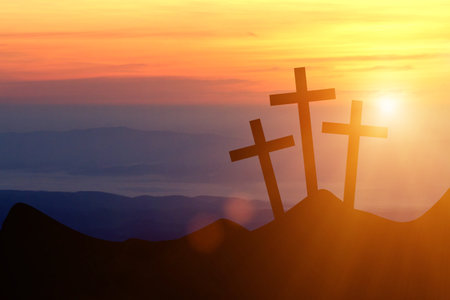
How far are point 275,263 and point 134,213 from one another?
97901 mm

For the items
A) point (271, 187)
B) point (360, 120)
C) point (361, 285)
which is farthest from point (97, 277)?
point (360, 120)

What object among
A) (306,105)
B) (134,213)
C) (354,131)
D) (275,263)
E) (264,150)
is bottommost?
(134,213)

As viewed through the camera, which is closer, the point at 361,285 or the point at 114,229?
the point at 361,285

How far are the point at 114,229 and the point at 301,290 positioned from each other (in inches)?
3211

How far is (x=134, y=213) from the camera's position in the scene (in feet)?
367

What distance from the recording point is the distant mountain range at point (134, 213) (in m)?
92.9

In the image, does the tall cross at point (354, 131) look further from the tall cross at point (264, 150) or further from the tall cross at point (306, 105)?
the tall cross at point (264, 150)

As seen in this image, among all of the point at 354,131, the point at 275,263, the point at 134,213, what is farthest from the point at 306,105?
the point at 134,213

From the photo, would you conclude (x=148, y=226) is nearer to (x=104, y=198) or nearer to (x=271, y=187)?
(x=104, y=198)

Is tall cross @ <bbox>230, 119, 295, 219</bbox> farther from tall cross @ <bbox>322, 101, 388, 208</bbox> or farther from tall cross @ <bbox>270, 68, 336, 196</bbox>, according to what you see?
tall cross @ <bbox>322, 101, 388, 208</bbox>

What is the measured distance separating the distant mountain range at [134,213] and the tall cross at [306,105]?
2716 inches

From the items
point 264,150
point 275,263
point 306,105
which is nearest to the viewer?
point 275,263

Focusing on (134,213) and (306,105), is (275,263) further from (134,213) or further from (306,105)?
(134,213)

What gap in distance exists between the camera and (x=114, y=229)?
309 ft
